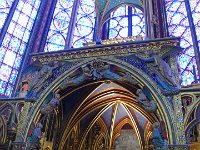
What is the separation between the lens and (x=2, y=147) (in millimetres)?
7949

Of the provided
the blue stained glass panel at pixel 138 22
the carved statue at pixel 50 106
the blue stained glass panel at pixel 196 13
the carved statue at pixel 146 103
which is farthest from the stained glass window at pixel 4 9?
the blue stained glass panel at pixel 196 13

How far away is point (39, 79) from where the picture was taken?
27.7ft

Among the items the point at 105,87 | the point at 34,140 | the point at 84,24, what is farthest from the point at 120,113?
the point at 34,140

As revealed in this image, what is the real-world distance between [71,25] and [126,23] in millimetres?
2753

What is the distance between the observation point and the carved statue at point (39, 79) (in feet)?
27.1

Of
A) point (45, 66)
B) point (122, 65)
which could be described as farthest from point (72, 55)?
point (122, 65)

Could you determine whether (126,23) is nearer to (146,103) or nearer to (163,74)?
(163,74)

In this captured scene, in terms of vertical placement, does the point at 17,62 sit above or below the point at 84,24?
below

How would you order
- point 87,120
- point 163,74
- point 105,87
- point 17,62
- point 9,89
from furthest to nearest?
point 17,62 → point 87,120 → point 9,89 → point 105,87 → point 163,74

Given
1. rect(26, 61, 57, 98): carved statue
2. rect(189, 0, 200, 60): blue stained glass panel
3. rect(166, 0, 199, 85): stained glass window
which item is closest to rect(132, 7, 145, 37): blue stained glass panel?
rect(166, 0, 199, 85): stained glass window

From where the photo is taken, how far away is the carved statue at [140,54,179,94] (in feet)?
23.6

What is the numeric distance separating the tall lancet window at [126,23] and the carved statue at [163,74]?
6.07 m

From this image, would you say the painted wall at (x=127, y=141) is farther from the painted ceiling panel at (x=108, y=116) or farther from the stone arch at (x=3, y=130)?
the stone arch at (x=3, y=130)

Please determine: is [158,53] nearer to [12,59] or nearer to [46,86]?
[46,86]
